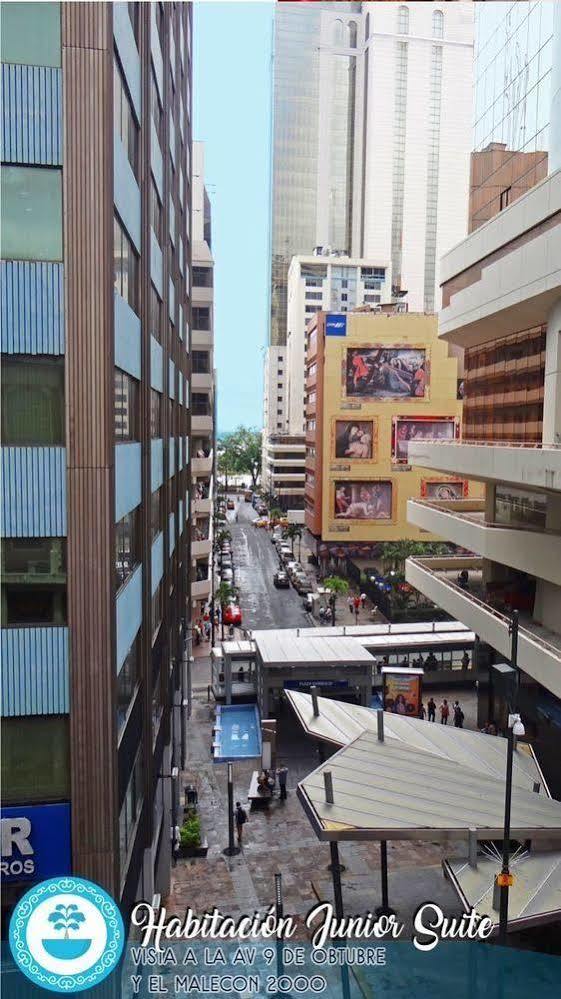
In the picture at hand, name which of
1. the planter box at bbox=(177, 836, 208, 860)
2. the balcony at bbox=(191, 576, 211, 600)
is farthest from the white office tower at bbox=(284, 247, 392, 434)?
the planter box at bbox=(177, 836, 208, 860)

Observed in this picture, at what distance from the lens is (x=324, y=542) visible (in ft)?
240

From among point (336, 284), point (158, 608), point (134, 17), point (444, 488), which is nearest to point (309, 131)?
point (336, 284)

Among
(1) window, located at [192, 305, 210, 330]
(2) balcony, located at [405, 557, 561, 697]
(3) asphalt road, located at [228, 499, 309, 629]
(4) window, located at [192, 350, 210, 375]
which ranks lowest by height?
(3) asphalt road, located at [228, 499, 309, 629]

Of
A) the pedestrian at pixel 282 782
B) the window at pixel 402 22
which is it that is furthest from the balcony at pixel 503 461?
the window at pixel 402 22

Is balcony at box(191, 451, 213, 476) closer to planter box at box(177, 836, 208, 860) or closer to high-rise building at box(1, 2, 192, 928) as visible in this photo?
planter box at box(177, 836, 208, 860)

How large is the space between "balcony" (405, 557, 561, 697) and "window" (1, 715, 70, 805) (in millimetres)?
14057

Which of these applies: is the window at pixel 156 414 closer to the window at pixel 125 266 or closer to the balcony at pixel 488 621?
the window at pixel 125 266

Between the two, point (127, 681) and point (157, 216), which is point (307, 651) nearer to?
point (127, 681)

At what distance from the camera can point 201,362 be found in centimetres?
4772

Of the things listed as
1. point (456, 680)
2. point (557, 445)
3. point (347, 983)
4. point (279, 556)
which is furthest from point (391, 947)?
point (279, 556)

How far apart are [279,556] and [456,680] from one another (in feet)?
147

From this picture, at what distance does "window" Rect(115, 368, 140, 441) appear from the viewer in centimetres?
1376

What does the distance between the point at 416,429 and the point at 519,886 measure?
196ft

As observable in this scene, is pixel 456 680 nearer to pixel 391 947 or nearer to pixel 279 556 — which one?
pixel 391 947
